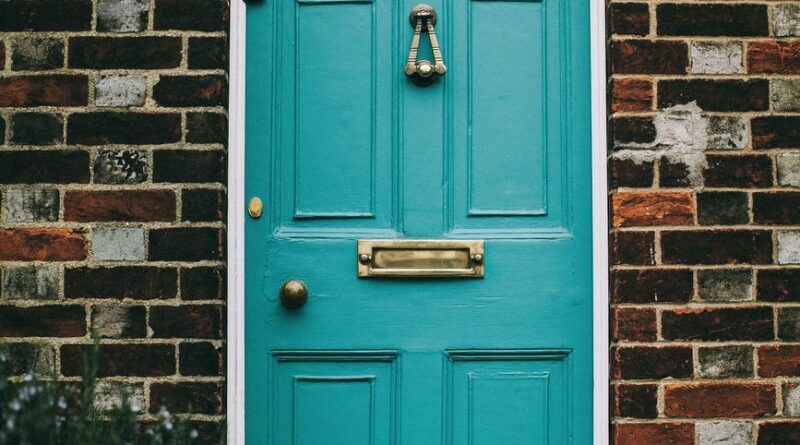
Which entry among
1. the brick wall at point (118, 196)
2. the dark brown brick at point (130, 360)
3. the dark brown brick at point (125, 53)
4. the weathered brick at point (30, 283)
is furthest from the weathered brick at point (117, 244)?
the dark brown brick at point (125, 53)

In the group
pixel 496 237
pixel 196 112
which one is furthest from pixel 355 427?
pixel 196 112

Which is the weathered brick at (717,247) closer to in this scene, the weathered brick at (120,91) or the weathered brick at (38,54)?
the weathered brick at (120,91)

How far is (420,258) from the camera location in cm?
286

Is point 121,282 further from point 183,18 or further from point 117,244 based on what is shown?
point 183,18

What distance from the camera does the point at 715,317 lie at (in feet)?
8.82

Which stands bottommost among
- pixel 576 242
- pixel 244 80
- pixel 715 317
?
pixel 715 317

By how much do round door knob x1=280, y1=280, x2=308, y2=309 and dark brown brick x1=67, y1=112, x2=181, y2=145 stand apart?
1.85 feet

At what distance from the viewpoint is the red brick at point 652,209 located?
2.71 meters

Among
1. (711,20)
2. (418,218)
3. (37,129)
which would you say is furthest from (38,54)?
(711,20)

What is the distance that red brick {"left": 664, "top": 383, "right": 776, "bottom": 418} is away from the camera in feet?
8.78

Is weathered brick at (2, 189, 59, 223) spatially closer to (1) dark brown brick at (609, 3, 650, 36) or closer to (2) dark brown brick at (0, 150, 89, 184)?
(2) dark brown brick at (0, 150, 89, 184)

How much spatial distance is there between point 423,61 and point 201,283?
0.99m

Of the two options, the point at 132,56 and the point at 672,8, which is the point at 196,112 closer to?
the point at 132,56

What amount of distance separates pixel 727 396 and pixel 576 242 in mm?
646
